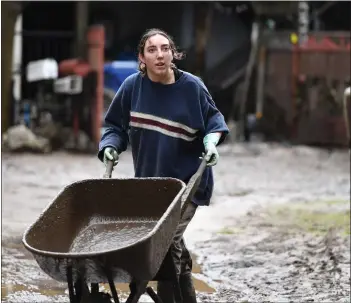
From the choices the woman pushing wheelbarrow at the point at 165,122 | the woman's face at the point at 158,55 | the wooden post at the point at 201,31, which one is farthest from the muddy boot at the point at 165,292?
the wooden post at the point at 201,31

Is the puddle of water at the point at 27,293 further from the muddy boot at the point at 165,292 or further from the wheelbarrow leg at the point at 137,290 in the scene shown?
the wheelbarrow leg at the point at 137,290

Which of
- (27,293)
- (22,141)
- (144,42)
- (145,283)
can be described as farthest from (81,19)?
(145,283)

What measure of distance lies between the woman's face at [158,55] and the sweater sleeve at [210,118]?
0.25 metres

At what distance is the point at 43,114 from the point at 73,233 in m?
11.5

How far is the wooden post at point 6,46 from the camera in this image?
1362cm

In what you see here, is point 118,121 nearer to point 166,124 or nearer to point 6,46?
point 166,124

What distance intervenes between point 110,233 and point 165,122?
65 centimetres

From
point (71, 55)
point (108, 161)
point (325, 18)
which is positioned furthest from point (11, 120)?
point (108, 161)

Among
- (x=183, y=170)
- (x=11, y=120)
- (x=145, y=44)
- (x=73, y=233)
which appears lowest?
(x=11, y=120)

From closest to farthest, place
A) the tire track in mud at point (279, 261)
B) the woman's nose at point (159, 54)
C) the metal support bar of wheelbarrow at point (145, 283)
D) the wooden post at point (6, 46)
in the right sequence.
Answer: the metal support bar of wheelbarrow at point (145, 283), the woman's nose at point (159, 54), the tire track in mud at point (279, 261), the wooden post at point (6, 46)

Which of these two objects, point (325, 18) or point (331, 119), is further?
point (325, 18)

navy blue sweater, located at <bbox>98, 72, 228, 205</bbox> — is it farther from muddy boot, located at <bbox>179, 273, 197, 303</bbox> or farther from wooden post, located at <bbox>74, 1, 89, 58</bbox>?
wooden post, located at <bbox>74, 1, 89, 58</bbox>

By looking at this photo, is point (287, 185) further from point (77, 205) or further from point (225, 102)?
point (225, 102)

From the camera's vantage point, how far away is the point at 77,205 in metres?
3.96
